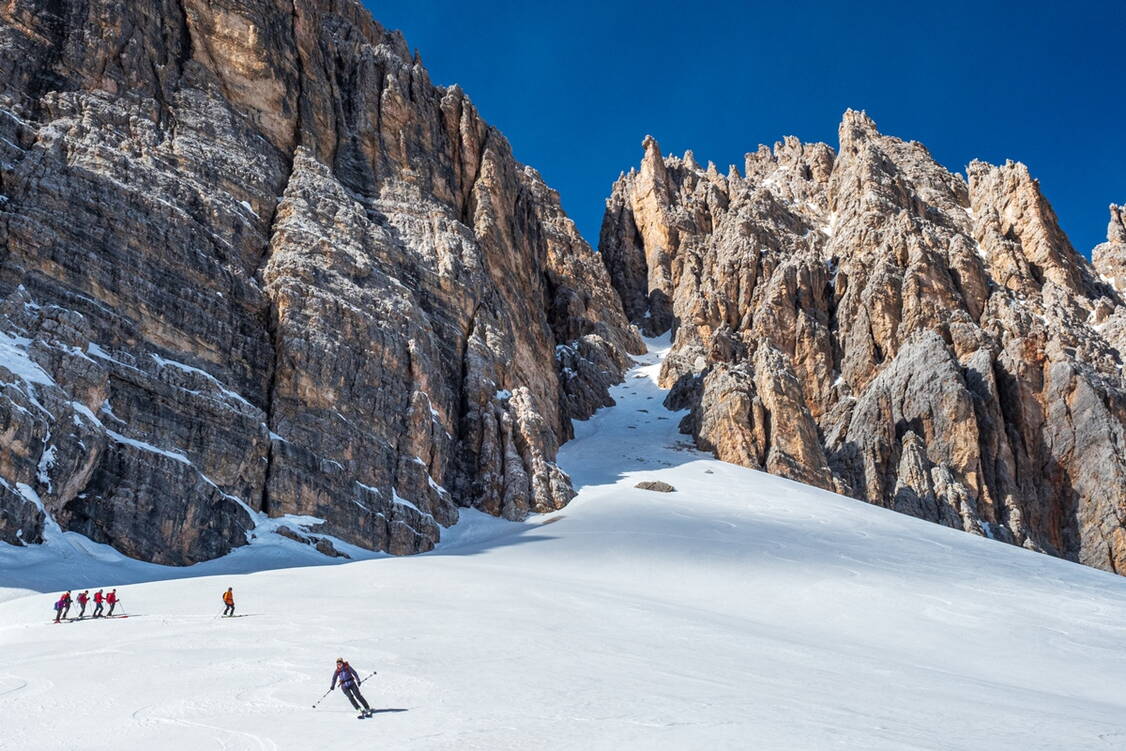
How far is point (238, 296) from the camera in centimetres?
4528

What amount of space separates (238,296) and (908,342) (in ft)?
217

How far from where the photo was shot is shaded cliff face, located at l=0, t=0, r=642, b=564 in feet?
116

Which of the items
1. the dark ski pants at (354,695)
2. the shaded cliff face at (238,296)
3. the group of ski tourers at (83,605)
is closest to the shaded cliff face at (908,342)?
the shaded cliff face at (238,296)

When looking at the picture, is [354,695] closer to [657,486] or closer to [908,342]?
[657,486]

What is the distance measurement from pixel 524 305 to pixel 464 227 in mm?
12576

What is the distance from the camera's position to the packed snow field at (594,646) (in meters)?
12.3

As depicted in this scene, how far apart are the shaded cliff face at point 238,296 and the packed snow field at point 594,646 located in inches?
146

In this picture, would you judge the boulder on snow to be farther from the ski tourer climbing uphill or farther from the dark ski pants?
the dark ski pants

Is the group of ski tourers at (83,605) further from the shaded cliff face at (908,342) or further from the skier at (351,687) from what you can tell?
the shaded cliff face at (908,342)

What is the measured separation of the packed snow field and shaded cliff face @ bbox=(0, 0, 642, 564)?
372cm

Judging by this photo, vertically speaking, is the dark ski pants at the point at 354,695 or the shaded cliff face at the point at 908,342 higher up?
the shaded cliff face at the point at 908,342

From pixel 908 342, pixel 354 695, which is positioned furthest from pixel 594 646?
pixel 908 342

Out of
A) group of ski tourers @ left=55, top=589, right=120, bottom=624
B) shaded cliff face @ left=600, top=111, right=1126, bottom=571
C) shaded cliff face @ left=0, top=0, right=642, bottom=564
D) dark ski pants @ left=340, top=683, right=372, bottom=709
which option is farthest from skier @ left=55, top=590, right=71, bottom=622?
shaded cliff face @ left=600, top=111, right=1126, bottom=571

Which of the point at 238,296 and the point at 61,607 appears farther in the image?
the point at 238,296
